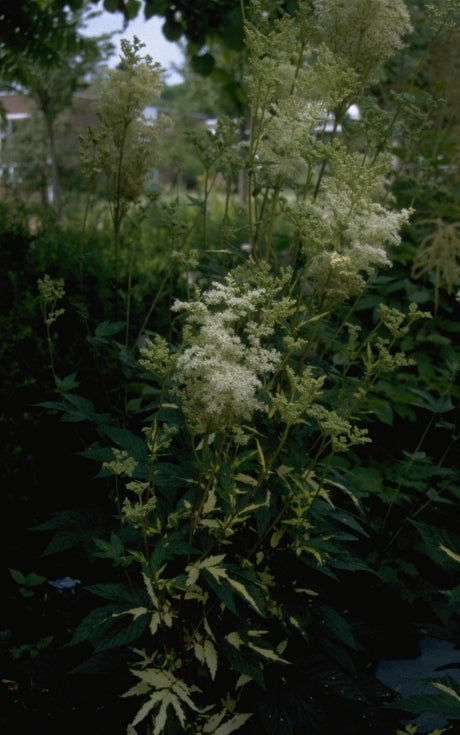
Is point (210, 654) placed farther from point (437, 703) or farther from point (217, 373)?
point (217, 373)

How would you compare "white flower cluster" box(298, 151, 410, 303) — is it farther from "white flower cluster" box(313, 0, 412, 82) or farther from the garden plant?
"white flower cluster" box(313, 0, 412, 82)

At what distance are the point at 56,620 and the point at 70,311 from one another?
1460 mm

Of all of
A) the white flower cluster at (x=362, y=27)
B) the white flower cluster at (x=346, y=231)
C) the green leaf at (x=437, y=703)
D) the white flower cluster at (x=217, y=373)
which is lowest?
the green leaf at (x=437, y=703)

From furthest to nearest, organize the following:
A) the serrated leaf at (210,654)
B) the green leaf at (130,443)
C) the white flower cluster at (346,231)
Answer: the green leaf at (130,443)
the white flower cluster at (346,231)
the serrated leaf at (210,654)

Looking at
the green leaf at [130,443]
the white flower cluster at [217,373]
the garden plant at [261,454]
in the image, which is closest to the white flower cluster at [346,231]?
the garden plant at [261,454]

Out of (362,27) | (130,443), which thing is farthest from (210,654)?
(362,27)

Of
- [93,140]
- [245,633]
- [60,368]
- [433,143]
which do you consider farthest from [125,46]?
[433,143]

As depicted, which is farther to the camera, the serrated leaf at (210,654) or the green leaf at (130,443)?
the green leaf at (130,443)

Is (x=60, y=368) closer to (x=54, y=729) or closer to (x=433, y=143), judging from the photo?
(x=54, y=729)

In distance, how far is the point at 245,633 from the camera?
2.07 m

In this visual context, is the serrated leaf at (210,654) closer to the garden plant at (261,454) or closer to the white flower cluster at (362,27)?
the garden plant at (261,454)

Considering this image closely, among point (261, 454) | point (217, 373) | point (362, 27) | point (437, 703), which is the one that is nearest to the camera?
point (217, 373)

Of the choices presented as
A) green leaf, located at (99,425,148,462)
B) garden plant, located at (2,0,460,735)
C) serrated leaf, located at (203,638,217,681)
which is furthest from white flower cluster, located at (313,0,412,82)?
serrated leaf, located at (203,638,217,681)

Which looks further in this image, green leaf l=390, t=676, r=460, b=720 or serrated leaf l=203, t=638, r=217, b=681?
serrated leaf l=203, t=638, r=217, b=681
